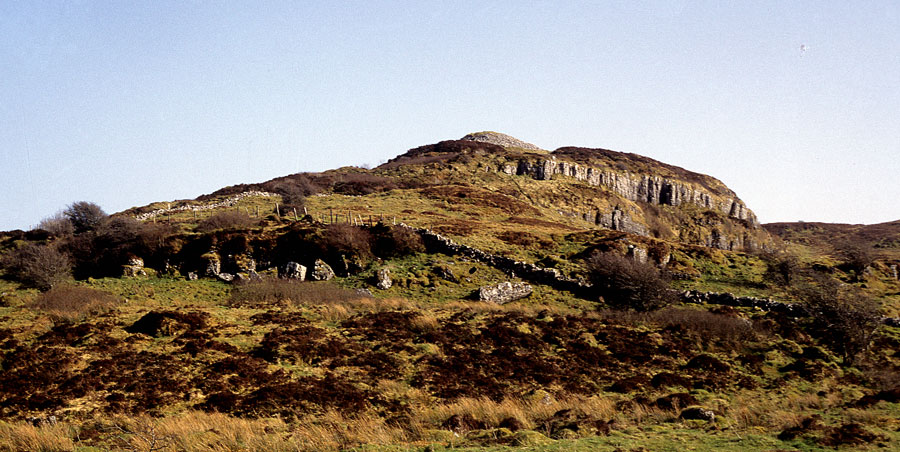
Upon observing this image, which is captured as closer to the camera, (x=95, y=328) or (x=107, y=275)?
(x=95, y=328)

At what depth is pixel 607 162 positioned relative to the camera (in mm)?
97188

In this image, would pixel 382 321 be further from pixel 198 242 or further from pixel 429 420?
pixel 198 242

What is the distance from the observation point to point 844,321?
19281mm

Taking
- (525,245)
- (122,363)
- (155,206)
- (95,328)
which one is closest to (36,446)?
(122,363)

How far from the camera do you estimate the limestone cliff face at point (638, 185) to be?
82.2m

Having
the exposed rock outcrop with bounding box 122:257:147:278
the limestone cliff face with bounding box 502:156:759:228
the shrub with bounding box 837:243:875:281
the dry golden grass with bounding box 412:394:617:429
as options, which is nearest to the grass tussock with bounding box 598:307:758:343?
the dry golden grass with bounding box 412:394:617:429

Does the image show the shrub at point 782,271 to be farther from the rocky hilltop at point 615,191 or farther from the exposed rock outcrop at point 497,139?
the exposed rock outcrop at point 497,139

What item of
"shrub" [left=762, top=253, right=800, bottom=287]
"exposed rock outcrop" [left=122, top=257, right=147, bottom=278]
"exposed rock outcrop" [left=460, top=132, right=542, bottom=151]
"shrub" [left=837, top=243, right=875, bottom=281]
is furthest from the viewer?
"exposed rock outcrop" [left=460, top=132, right=542, bottom=151]

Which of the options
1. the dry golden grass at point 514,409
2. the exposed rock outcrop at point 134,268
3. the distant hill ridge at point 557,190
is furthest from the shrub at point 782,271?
the exposed rock outcrop at point 134,268

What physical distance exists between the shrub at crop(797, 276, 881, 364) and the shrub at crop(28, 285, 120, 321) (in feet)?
104

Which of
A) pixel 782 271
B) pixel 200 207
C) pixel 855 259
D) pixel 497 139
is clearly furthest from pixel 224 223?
pixel 497 139

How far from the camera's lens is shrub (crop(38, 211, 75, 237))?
37688 mm

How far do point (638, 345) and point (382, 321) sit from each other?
1133cm

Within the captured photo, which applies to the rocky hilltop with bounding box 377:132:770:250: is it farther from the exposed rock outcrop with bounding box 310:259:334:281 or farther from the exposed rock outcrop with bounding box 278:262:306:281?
the exposed rock outcrop with bounding box 278:262:306:281
